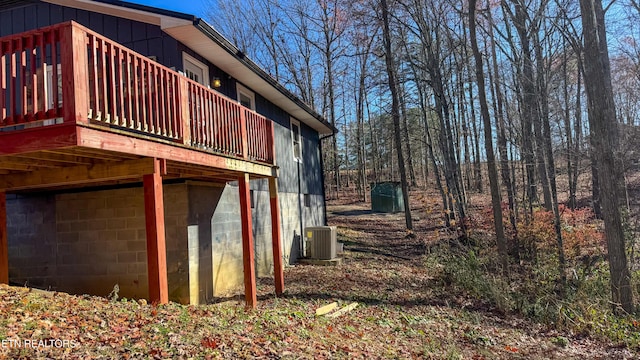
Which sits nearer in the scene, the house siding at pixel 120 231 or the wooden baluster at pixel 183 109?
the wooden baluster at pixel 183 109

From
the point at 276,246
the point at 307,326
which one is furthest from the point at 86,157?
the point at 276,246

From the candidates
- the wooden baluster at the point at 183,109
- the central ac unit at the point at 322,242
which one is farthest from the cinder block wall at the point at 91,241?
the central ac unit at the point at 322,242

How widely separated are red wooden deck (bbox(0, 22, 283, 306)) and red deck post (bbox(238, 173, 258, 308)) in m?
0.02

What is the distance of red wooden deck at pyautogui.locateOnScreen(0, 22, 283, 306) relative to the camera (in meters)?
3.62

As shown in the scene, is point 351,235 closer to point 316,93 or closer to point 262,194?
point 262,194

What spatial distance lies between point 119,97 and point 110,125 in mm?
813

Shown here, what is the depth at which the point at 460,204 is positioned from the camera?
14.0m

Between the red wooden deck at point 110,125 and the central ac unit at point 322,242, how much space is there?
4.33m

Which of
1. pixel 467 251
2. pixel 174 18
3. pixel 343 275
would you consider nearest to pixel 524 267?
pixel 467 251

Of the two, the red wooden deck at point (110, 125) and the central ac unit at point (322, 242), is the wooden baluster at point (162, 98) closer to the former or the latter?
the red wooden deck at point (110, 125)

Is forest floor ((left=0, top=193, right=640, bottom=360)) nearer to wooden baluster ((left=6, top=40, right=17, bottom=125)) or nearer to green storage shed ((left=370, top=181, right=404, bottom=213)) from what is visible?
wooden baluster ((left=6, top=40, right=17, bottom=125))

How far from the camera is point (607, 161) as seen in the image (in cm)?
793

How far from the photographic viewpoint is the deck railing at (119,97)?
359 centimetres

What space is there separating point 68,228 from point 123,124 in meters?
4.49
